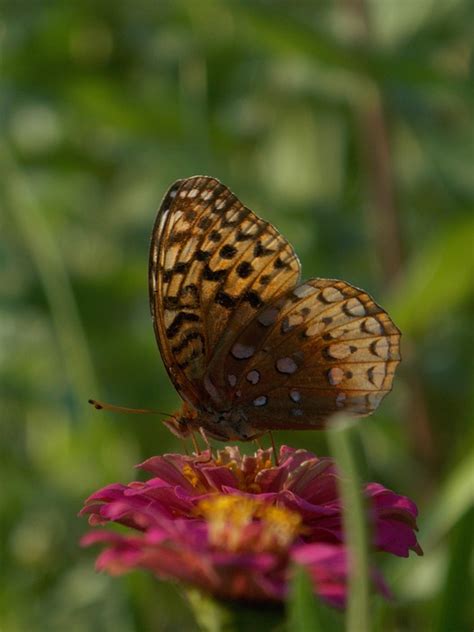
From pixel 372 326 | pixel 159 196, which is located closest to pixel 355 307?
pixel 372 326

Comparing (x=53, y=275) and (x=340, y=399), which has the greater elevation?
(x=53, y=275)

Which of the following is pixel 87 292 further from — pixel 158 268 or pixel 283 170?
pixel 158 268

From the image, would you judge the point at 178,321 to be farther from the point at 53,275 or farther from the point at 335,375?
the point at 53,275

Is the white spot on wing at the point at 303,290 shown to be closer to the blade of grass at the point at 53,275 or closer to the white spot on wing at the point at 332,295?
the white spot on wing at the point at 332,295

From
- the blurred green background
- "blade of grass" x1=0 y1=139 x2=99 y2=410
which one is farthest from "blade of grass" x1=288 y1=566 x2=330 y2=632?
"blade of grass" x1=0 y1=139 x2=99 y2=410

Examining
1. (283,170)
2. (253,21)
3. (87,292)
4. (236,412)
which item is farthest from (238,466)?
(283,170)

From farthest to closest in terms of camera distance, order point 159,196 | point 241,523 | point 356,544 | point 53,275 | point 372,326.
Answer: point 159,196 → point 53,275 → point 372,326 → point 241,523 → point 356,544

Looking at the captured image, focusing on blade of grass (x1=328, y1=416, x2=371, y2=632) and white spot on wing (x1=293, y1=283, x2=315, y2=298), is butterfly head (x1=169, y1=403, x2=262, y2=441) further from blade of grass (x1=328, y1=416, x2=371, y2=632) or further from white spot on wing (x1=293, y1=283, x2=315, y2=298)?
blade of grass (x1=328, y1=416, x2=371, y2=632)
